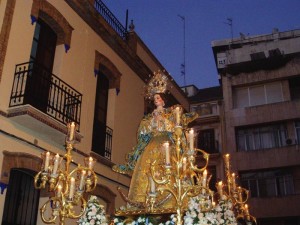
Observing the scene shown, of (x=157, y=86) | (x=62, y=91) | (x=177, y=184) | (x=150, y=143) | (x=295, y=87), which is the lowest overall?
(x=177, y=184)

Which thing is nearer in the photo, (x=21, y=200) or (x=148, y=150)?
(x=148, y=150)

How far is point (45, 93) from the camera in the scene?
350 inches

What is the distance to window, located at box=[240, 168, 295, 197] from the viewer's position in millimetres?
18219

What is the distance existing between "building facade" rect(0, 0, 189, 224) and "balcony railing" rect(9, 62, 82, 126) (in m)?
0.02

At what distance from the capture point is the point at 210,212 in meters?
4.94

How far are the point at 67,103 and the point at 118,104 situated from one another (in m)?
2.86

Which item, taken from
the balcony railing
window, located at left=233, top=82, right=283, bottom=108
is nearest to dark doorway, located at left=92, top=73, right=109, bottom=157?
the balcony railing

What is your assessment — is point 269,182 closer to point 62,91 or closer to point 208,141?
point 208,141

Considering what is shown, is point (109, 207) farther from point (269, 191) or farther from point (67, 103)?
point (269, 191)

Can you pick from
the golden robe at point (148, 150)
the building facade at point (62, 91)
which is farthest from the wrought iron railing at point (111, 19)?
the golden robe at point (148, 150)

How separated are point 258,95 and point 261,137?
7.88ft

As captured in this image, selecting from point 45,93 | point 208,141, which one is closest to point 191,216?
point 45,93

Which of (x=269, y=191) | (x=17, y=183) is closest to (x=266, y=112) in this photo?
(x=269, y=191)

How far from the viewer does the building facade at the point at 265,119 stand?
59.4 feet
